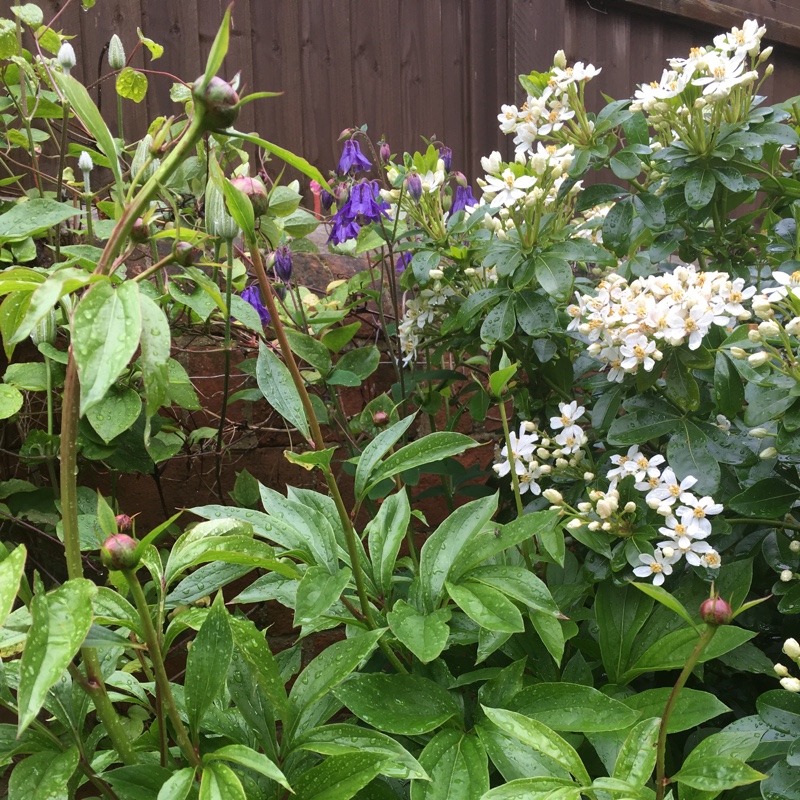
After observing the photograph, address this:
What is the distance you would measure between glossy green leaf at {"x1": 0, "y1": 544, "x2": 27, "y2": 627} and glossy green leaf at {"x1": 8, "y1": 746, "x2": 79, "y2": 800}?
0.79ft

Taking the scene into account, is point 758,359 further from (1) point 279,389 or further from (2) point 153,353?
(2) point 153,353

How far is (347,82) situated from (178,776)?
2299 millimetres

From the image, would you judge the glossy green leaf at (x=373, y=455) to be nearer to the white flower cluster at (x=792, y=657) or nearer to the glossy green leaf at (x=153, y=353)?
the glossy green leaf at (x=153, y=353)

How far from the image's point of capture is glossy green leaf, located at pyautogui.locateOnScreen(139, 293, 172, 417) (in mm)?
490

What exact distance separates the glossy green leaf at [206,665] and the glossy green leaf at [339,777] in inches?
4.9

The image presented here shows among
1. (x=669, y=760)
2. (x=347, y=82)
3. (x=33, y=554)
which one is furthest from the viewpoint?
(x=347, y=82)

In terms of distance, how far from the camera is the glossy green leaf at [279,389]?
706 mm

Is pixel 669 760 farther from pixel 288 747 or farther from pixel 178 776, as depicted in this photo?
pixel 178 776

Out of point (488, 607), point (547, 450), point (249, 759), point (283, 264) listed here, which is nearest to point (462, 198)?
point (283, 264)

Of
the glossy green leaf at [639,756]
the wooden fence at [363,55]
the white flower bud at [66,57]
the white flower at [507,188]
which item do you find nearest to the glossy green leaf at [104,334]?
the glossy green leaf at [639,756]

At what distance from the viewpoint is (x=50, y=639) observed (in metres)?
0.50

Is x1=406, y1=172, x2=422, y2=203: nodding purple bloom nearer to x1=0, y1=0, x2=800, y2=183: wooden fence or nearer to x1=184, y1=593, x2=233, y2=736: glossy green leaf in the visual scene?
x1=184, y1=593, x2=233, y2=736: glossy green leaf

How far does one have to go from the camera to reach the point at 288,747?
726mm

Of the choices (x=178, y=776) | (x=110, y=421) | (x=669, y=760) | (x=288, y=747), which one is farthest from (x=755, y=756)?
(x=110, y=421)
